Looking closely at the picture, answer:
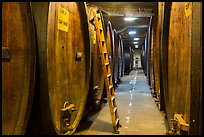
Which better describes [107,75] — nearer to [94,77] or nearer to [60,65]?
[94,77]

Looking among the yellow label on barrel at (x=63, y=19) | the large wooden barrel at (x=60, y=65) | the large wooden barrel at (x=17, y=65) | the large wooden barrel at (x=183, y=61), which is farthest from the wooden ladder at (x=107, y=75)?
the large wooden barrel at (x=17, y=65)

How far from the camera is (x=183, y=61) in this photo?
252cm

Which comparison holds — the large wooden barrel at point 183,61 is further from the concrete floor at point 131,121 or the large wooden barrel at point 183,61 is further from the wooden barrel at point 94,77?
the wooden barrel at point 94,77

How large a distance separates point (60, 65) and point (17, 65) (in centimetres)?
86

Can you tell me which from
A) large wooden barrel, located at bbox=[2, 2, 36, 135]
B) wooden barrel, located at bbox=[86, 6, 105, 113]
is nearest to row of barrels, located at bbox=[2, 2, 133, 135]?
large wooden barrel, located at bbox=[2, 2, 36, 135]

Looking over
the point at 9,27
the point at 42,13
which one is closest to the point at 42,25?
the point at 42,13

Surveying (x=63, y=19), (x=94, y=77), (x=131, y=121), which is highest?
(x=63, y=19)

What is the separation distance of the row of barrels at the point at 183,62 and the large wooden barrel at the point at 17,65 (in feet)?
3.83

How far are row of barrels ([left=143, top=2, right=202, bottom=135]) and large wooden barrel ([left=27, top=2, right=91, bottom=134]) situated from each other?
1086 millimetres

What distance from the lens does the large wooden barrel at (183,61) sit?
163 centimetres

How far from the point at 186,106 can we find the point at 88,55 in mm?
1696

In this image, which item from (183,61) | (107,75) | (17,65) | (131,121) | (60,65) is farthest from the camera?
(131,121)

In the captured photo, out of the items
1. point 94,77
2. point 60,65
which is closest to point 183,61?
point 60,65

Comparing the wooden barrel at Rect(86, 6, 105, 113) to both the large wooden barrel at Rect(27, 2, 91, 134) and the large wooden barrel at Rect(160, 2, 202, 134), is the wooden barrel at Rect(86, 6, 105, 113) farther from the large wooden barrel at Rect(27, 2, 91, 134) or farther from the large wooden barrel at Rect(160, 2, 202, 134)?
the large wooden barrel at Rect(160, 2, 202, 134)
